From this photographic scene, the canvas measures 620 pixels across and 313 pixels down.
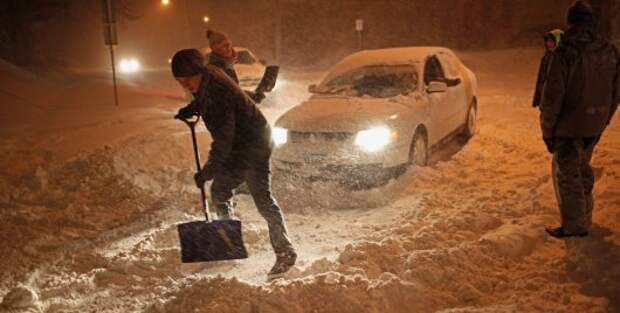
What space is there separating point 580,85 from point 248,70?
11.6 meters

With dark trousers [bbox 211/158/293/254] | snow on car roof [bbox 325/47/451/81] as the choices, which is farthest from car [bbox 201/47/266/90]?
dark trousers [bbox 211/158/293/254]

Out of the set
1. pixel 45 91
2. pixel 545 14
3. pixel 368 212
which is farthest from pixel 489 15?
pixel 368 212

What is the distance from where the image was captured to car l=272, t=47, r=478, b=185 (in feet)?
20.9

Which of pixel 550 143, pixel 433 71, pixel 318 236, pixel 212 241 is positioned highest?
pixel 433 71

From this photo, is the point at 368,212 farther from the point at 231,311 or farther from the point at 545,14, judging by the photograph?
the point at 545,14

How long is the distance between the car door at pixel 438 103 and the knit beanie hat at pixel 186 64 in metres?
4.04

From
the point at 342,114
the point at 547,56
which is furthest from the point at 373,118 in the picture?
the point at 547,56

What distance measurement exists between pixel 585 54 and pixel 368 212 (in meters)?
2.70

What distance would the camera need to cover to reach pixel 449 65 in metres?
8.55

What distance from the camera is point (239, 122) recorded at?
4.22 metres

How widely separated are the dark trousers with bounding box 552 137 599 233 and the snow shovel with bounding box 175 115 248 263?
253 centimetres

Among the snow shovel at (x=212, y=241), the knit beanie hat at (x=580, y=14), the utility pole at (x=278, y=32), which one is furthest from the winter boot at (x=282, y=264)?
the utility pole at (x=278, y=32)

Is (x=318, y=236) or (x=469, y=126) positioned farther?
(x=469, y=126)

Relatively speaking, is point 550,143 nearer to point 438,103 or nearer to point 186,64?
point 186,64
